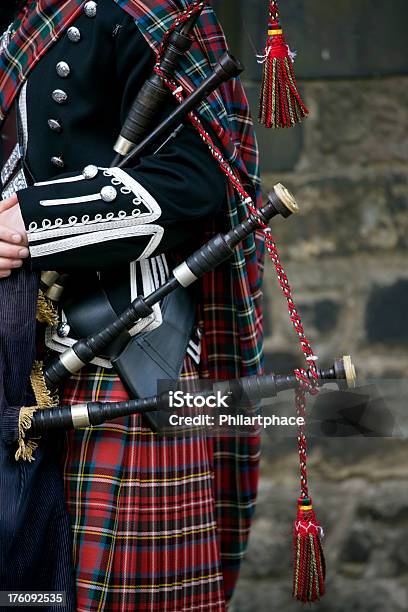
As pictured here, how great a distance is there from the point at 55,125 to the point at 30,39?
0.18 metres

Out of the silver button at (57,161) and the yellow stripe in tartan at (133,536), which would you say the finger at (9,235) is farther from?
the yellow stripe in tartan at (133,536)

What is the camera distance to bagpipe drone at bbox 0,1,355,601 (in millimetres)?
1760

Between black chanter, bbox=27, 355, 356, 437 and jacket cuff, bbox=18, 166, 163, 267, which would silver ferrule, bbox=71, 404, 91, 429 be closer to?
black chanter, bbox=27, 355, 356, 437

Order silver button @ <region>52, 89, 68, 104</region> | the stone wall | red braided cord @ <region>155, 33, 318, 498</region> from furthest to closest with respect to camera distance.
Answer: the stone wall < silver button @ <region>52, 89, 68, 104</region> < red braided cord @ <region>155, 33, 318, 498</region>

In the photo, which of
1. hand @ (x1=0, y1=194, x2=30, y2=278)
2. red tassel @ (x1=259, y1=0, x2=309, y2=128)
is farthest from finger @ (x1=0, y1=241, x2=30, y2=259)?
red tassel @ (x1=259, y1=0, x2=309, y2=128)

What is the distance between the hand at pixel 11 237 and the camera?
175cm

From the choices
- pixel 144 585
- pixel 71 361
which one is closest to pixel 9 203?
pixel 71 361

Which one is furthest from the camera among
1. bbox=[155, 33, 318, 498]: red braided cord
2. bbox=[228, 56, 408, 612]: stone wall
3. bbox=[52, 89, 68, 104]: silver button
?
bbox=[228, 56, 408, 612]: stone wall

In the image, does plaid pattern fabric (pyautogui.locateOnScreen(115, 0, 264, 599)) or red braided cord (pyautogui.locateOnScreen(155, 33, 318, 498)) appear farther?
plaid pattern fabric (pyautogui.locateOnScreen(115, 0, 264, 599))

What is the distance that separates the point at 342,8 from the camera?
9.96 feet

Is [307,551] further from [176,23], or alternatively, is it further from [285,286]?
[176,23]

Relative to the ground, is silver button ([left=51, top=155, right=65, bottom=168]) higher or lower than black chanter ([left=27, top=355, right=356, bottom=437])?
higher

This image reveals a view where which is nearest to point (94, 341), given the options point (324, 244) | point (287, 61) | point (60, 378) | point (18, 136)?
point (60, 378)

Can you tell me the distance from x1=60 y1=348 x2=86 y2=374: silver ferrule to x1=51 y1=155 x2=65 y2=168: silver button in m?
0.31
